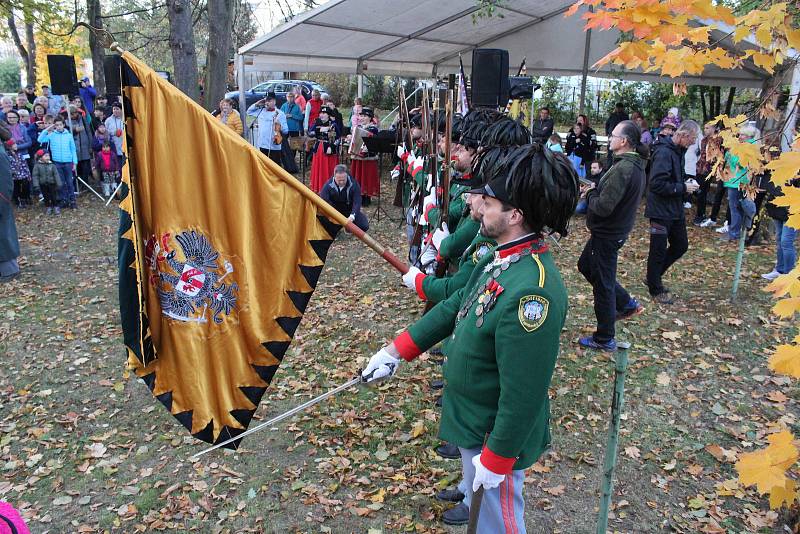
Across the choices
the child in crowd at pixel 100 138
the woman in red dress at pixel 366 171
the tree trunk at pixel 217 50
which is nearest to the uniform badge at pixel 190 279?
the woman in red dress at pixel 366 171

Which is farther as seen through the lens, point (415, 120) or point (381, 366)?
point (415, 120)

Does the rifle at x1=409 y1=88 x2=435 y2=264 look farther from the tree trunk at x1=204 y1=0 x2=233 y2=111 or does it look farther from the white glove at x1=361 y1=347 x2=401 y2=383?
the tree trunk at x1=204 y1=0 x2=233 y2=111

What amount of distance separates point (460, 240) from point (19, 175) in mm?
11541

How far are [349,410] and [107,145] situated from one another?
11.8 metres

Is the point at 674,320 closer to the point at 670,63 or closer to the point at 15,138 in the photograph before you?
the point at 670,63

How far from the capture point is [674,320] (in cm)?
693

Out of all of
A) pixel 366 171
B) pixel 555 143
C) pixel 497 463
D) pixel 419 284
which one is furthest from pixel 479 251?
pixel 555 143

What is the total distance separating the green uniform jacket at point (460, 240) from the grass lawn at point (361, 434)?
4.86 feet

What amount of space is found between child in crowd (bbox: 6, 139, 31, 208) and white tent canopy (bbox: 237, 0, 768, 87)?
194 inches

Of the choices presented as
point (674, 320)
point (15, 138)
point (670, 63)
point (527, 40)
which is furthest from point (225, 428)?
point (527, 40)

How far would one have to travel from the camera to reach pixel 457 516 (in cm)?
376

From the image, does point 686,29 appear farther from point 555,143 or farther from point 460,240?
point 555,143

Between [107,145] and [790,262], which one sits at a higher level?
[107,145]

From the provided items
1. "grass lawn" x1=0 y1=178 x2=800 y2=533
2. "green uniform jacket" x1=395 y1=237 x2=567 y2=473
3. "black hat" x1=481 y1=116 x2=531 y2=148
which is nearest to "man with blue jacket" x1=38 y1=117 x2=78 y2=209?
"grass lawn" x1=0 y1=178 x2=800 y2=533
